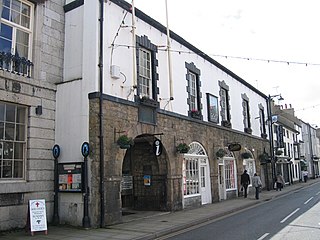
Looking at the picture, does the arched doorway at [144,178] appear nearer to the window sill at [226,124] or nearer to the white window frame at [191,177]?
the white window frame at [191,177]

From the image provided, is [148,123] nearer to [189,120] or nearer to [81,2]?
[189,120]

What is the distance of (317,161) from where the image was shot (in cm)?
6269

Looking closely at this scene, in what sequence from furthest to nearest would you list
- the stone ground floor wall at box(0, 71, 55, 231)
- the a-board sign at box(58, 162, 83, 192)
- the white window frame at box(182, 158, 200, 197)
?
the white window frame at box(182, 158, 200, 197)
the a-board sign at box(58, 162, 83, 192)
the stone ground floor wall at box(0, 71, 55, 231)

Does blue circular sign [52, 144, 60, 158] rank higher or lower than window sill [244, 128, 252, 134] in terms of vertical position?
lower

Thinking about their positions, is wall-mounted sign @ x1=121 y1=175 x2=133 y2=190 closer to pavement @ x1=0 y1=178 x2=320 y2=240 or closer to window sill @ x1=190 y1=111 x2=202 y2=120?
pavement @ x1=0 y1=178 x2=320 y2=240

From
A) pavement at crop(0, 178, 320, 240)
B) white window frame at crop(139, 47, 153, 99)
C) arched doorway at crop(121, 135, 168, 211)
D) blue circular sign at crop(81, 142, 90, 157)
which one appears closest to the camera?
pavement at crop(0, 178, 320, 240)

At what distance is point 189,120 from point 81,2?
292 inches

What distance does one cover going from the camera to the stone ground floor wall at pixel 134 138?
11023 millimetres

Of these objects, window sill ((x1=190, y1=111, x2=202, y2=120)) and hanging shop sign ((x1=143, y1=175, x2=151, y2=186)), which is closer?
hanging shop sign ((x1=143, y1=175, x2=151, y2=186))

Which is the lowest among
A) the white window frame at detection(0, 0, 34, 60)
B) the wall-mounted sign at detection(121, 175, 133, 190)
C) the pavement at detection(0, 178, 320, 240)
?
the pavement at detection(0, 178, 320, 240)

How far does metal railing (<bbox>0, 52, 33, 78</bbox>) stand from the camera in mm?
10434

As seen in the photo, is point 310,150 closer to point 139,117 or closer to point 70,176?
point 139,117

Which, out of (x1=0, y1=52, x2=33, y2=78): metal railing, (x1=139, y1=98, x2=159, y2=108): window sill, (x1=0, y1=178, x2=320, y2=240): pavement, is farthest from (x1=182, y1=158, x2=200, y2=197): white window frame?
(x1=0, y1=52, x2=33, y2=78): metal railing

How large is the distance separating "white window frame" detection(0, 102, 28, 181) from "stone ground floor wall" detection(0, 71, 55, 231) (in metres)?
0.12
